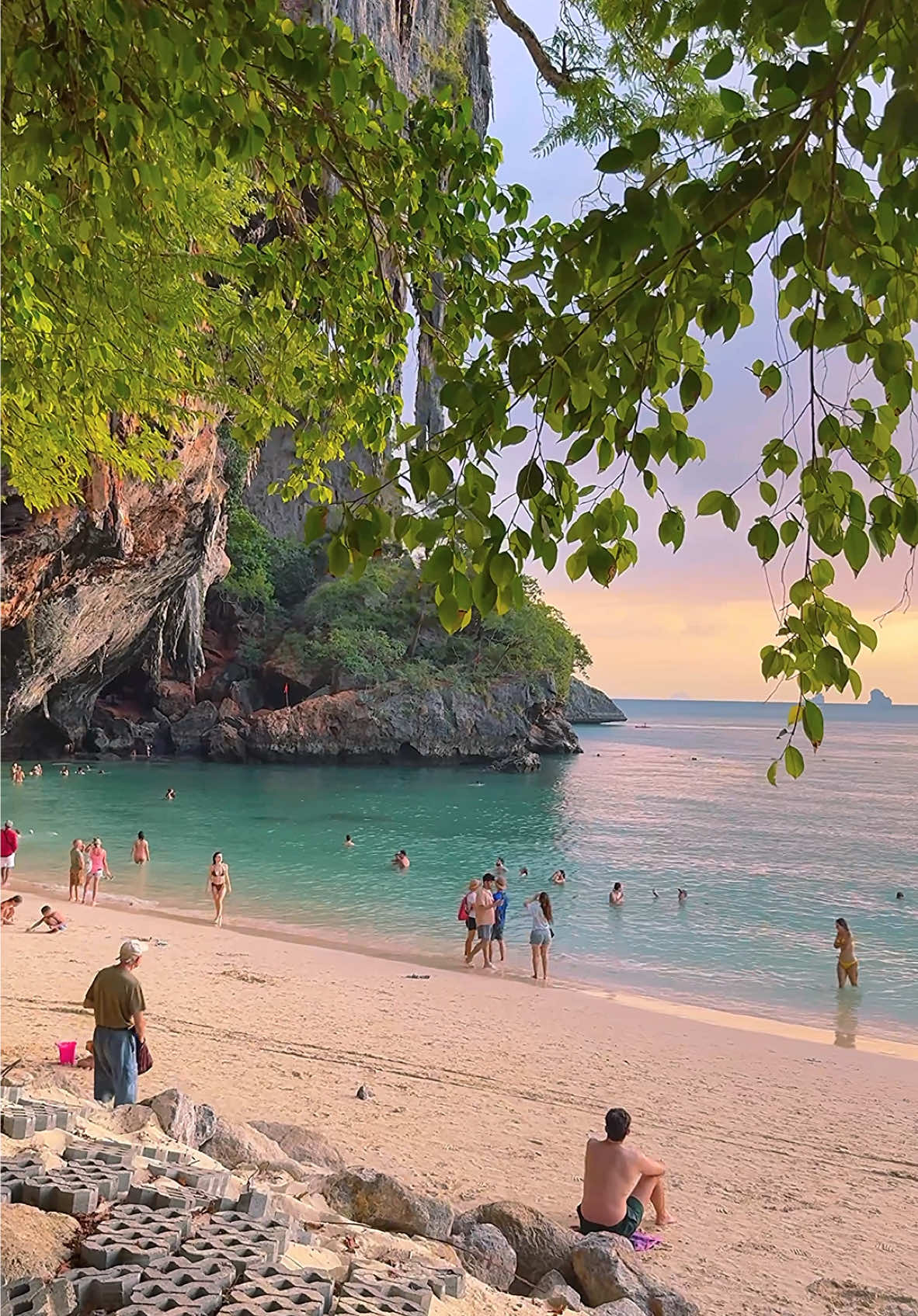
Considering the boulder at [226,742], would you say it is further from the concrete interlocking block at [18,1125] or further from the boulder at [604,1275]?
the boulder at [604,1275]

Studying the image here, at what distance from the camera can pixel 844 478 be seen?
1.96 meters

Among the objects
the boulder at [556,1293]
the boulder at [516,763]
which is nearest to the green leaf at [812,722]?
the boulder at [556,1293]

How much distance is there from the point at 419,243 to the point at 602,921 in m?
17.4

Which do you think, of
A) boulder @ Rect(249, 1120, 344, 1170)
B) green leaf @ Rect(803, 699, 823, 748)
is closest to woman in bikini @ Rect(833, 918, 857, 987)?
boulder @ Rect(249, 1120, 344, 1170)

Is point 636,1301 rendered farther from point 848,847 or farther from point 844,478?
point 848,847

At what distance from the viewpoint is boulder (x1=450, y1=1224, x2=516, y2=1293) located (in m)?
4.34

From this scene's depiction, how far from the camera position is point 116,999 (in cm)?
639

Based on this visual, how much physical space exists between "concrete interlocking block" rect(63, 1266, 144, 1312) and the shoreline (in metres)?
10.8

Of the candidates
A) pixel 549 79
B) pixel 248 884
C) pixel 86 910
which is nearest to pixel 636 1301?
pixel 549 79

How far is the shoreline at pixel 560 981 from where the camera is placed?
12.4m

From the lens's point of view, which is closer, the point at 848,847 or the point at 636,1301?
the point at 636,1301

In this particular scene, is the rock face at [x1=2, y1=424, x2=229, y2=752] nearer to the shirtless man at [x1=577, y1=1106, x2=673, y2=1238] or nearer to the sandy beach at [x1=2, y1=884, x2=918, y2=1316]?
the sandy beach at [x1=2, y1=884, x2=918, y2=1316]

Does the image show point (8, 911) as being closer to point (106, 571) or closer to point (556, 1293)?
point (106, 571)

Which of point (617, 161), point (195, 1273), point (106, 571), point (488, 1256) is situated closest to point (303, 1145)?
point (488, 1256)
